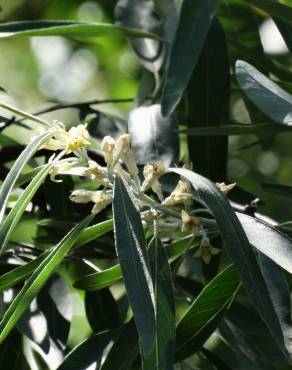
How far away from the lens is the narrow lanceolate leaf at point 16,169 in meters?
0.94

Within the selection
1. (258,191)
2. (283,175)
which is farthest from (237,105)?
(258,191)

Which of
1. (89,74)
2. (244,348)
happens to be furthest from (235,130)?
(89,74)

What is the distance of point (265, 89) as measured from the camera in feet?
3.75

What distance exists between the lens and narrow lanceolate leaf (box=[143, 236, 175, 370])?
0.94 metres

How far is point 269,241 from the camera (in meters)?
0.98

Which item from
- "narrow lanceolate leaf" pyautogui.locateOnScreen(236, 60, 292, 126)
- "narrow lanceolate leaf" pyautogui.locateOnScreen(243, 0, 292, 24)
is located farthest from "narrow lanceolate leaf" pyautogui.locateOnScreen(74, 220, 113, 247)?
"narrow lanceolate leaf" pyautogui.locateOnScreen(243, 0, 292, 24)

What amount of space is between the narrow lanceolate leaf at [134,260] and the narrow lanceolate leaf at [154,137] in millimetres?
336

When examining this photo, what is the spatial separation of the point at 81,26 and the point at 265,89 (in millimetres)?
245

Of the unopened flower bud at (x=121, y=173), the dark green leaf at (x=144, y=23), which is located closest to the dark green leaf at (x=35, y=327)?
the unopened flower bud at (x=121, y=173)

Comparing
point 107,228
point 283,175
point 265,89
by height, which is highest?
point 265,89

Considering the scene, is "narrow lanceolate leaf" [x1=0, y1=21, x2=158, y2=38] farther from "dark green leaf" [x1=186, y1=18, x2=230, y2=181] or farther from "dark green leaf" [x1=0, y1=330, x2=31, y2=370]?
"dark green leaf" [x1=0, y1=330, x2=31, y2=370]

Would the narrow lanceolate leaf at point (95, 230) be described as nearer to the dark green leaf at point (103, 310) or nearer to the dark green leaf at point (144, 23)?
the dark green leaf at point (103, 310)

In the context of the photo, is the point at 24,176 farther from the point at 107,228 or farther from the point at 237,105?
the point at 237,105

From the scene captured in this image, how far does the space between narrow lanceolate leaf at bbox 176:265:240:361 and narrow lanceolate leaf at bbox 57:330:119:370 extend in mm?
114
